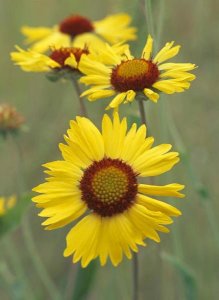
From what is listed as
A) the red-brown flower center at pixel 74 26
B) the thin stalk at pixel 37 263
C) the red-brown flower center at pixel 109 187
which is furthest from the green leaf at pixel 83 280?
the red-brown flower center at pixel 74 26

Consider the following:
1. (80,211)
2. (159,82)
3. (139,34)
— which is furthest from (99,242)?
(139,34)

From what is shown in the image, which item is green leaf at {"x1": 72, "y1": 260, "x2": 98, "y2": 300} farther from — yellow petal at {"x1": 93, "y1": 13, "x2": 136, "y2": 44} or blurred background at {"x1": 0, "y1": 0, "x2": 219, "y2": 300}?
yellow petal at {"x1": 93, "y1": 13, "x2": 136, "y2": 44}

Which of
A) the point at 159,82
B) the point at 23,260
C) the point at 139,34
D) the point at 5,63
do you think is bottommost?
the point at 23,260

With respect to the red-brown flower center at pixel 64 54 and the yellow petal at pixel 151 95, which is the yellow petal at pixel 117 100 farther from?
the red-brown flower center at pixel 64 54

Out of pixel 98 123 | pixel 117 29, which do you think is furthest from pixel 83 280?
pixel 98 123

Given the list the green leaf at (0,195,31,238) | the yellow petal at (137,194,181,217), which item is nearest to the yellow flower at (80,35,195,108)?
the yellow petal at (137,194,181,217)

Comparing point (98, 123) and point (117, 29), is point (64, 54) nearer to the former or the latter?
point (117, 29)

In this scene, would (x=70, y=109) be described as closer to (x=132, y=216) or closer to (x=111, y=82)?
(x=111, y=82)
